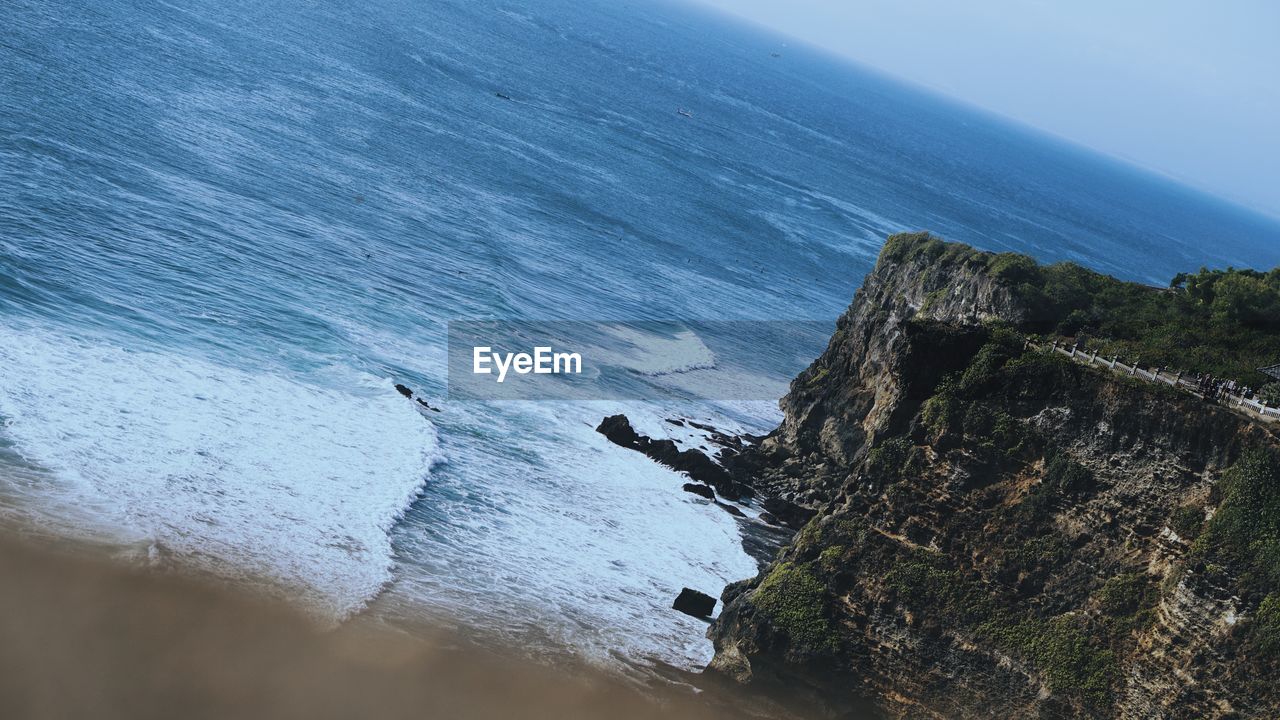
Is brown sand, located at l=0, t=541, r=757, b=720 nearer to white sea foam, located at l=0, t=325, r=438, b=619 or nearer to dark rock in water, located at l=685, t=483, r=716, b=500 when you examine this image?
white sea foam, located at l=0, t=325, r=438, b=619

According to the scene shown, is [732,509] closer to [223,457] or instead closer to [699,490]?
[699,490]

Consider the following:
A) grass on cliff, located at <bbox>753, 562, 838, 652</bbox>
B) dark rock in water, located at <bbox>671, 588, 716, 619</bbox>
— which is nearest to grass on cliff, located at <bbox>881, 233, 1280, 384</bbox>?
grass on cliff, located at <bbox>753, 562, 838, 652</bbox>

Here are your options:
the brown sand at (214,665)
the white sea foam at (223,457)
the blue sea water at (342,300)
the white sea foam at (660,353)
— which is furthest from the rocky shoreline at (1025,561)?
the white sea foam at (660,353)

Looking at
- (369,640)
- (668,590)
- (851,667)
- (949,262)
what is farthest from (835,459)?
(369,640)

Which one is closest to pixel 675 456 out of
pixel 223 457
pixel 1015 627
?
pixel 223 457

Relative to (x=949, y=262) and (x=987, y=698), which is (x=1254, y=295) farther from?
(x=987, y=698)
